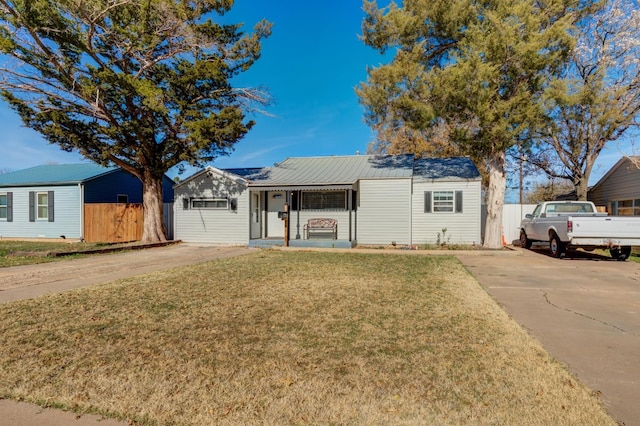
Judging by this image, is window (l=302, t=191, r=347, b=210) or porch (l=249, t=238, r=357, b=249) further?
window (l=302, t=191, r=347, b=210)

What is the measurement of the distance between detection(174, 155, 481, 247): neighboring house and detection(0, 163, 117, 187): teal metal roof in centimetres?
628

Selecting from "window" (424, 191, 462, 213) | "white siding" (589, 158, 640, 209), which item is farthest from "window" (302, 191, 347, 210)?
"white siding" (589, 158, 640, 209)

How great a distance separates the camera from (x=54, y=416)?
238 centimetres

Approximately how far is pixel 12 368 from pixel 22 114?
13.9 metres

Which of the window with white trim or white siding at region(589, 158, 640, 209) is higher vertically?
white siding at region(589, 158, 640, 209)

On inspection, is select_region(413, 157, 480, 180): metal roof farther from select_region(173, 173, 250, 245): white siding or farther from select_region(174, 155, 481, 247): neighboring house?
select_region(173, 173, 250, 245): white siding

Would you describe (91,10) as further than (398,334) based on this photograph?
Yes

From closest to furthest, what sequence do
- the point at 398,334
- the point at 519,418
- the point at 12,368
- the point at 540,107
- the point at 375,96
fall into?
the point at 519,418 → the point at 12,368 → the point at 398,334 → the point at 540,107 → the point at 375,96

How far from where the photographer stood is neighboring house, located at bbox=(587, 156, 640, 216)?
15.8 m

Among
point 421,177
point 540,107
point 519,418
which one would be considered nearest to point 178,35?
point 421,177

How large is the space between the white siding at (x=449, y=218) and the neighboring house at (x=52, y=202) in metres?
13.6

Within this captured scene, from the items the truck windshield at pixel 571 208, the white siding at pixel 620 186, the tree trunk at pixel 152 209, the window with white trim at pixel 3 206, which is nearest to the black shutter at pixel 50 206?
the window with white trim at pixel 3 206

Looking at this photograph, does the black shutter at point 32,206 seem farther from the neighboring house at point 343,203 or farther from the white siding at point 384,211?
the white siding at point 384,211

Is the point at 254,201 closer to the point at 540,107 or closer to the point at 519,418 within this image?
the point at 540,107
